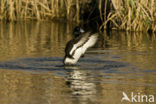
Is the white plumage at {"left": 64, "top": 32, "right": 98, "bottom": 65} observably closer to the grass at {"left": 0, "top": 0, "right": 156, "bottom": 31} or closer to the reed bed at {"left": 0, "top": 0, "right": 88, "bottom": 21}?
the grass at {"left": 0, "top": 0, "right": 156, "bottom": 31}

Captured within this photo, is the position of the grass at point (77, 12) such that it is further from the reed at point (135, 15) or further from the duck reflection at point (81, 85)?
the duck reflection at point (81, 85)

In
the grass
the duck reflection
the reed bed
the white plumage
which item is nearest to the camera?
the duck reflection

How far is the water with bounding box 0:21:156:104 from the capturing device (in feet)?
23.4

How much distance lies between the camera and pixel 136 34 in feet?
52.9

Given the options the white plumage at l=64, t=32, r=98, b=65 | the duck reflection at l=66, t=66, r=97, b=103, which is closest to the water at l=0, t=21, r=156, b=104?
the duck reflection at l=66, t=66, r=97, b=103

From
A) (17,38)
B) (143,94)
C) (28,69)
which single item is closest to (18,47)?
(17,38)

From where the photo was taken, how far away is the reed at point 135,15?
15.5m

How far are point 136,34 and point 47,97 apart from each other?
9.59 metres

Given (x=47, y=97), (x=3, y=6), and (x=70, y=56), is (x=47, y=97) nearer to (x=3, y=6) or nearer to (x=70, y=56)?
(x=70, y=56)

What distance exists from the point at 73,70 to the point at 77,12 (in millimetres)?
9583

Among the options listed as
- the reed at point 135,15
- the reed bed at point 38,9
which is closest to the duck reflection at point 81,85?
the reed at point 135,15

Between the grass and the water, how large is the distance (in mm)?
576

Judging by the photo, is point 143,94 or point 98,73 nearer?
point 143,94

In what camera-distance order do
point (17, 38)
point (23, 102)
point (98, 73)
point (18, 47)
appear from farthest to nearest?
point (17, 38) → point (18, 47) → point (98, 73) → point (23, 102)
